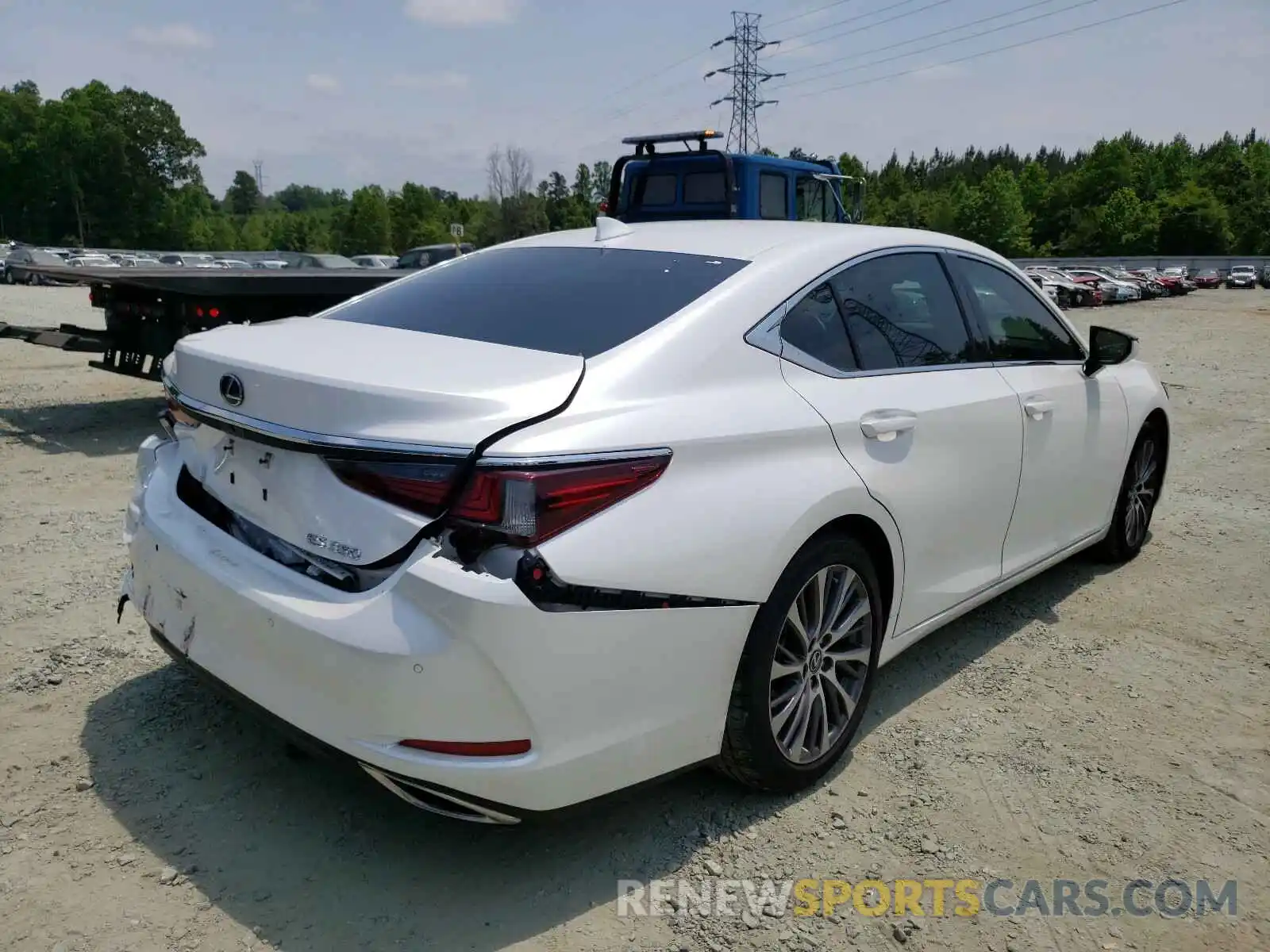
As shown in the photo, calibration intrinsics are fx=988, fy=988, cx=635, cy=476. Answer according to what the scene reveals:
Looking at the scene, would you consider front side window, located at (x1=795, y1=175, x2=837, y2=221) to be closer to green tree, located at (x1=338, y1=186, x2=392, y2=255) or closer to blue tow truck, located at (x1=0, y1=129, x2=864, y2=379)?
blue tow truck, located at (x1=0, y1=129, x2=864, y2=379)

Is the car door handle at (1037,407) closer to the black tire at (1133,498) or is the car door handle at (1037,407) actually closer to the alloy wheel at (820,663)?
the black tire at (1133,498)

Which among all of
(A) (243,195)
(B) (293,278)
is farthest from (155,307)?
(A) (243,195)

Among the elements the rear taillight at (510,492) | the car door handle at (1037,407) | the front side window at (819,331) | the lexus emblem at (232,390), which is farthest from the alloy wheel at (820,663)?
the lexus emblem at (232,390)

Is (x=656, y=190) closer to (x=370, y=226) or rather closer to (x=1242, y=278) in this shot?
(x=1242, y=278)

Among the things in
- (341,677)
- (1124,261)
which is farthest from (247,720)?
(1124,261)

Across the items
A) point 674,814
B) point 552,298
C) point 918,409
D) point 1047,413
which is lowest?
point 674,814

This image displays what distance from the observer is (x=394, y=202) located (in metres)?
80.8

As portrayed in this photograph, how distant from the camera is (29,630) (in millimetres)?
3943

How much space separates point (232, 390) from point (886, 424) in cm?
188

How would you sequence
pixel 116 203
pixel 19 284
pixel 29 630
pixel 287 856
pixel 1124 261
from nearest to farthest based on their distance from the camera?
pixel 287 856
pixel 29 630
pixel 19 284
pixel 1124 261
pixel 116 203

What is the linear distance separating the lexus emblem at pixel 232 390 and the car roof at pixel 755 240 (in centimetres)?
140

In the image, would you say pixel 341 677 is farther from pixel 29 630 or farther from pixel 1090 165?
pixel 1090 165

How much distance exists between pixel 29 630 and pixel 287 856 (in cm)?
204

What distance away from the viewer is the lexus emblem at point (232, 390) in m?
2.53
